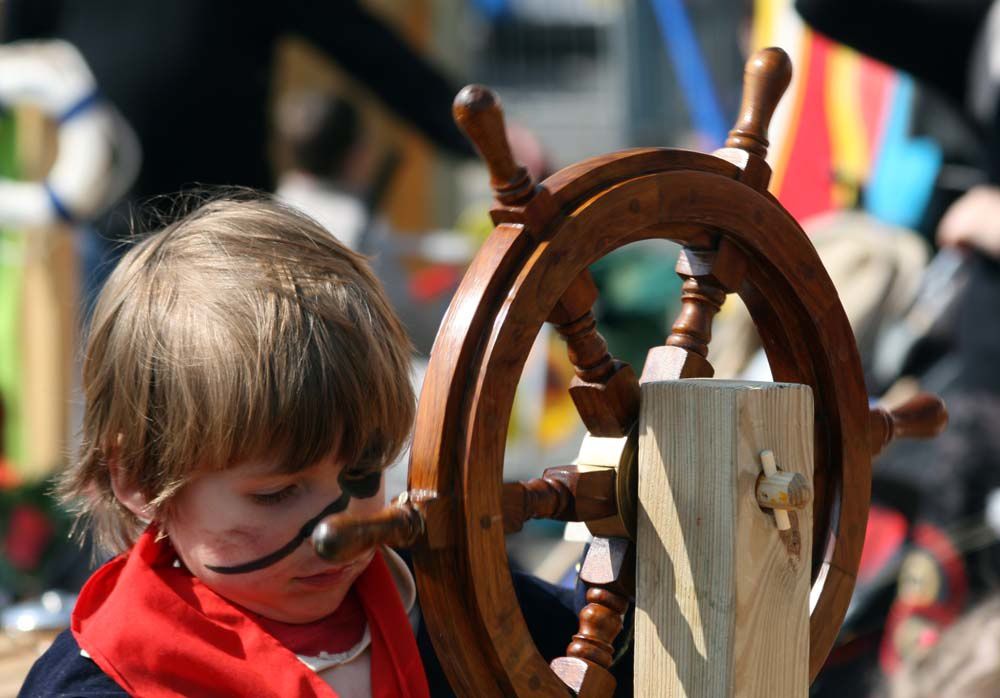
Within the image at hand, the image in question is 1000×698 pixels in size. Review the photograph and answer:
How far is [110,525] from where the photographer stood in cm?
125

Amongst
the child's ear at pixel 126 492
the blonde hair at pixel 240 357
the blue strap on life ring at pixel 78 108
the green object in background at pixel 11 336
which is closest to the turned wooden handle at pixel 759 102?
the blonde hair at pixel 240 357

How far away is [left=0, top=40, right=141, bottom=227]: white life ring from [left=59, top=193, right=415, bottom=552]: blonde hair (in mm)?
1856

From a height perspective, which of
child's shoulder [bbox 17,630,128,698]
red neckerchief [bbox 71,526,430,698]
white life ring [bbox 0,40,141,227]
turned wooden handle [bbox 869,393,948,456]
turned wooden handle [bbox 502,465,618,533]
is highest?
white life ring [bbox 0,40,141,227]

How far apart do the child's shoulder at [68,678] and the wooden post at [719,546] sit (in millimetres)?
447

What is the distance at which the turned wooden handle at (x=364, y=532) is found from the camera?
77cm

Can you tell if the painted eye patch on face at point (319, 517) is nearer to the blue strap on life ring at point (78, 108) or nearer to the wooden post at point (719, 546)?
the wooden post at point (719, 546)

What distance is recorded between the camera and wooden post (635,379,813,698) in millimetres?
940

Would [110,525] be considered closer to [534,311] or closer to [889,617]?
[534,311]

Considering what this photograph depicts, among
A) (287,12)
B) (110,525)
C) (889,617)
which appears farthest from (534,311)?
(287,12)

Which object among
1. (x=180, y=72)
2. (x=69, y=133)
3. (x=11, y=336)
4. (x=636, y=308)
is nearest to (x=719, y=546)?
(x=180, y=72)

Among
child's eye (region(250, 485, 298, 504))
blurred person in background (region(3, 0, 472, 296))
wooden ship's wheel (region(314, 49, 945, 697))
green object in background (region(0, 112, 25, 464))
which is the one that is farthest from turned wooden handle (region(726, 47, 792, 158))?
green object in background (region(0, 112, 25, 464))

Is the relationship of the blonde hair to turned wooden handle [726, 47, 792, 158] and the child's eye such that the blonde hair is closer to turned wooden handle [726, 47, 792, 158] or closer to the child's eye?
the child's eye

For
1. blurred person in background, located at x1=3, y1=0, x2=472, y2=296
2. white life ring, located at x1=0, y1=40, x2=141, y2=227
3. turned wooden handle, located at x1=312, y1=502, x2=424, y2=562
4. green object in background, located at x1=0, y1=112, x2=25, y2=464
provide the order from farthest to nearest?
green object in background, located at x1=0, y1=112, x2=25, y2=464, white life ring, located at x1=0, y1=40, x2=141, y2=227, blurred person in background, located at x1=3, y1=0, x2=472, y2=296, turned wooden handle, located at x1=312, y1=502, x2=424, y2=562

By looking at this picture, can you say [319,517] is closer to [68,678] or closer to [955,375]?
[68,678]
